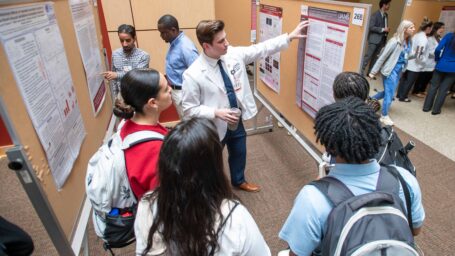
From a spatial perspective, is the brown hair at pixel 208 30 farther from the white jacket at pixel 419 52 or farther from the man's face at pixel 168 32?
the white jacket at pixel 419 52

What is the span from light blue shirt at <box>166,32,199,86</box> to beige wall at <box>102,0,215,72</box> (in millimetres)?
754

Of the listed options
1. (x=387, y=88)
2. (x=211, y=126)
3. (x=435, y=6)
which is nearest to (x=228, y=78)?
(x=211, y=126)

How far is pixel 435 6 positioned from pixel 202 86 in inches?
177

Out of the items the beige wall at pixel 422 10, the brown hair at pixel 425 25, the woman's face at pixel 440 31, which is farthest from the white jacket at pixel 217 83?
the woman's face at pixel 440 31

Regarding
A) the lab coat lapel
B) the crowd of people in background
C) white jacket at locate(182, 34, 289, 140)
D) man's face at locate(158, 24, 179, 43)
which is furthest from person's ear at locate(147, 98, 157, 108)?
man's face at locate(158, 24, 179, 43)

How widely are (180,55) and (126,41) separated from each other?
1.67 feet

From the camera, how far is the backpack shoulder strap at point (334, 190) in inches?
31.8

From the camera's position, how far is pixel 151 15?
10.6 feet

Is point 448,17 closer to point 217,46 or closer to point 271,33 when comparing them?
point 271,33

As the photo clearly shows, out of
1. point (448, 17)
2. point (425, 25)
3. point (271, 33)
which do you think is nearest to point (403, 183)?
point (271, 33)

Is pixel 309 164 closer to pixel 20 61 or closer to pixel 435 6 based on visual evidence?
pixel 20 61

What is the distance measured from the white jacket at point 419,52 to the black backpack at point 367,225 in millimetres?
4095

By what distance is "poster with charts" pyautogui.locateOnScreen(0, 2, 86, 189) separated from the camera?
901 mm

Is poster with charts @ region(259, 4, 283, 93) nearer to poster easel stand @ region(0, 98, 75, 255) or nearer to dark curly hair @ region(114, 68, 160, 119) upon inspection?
dark curly hair @ region(114, 68, 160, 119)
